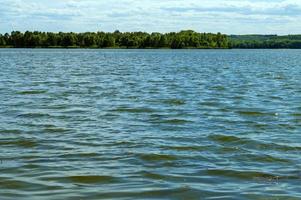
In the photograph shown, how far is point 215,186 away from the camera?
11078 millimetres

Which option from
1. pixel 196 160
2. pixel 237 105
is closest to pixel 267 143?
pixel 196 160

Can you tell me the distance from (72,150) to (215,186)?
464cm

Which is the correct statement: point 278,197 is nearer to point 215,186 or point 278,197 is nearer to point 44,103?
point 215,186

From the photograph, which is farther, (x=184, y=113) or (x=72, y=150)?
(x=184, y=113)

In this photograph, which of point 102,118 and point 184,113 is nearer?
point 102,118

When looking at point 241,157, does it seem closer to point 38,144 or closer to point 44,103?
point 38,144

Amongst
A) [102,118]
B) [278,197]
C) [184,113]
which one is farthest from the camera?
[184,113]

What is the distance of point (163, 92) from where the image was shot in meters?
33.0

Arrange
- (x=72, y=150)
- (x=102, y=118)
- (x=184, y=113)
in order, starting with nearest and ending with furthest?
(x=72, y=150) → (x=102, y=118) → (x=184, y=113)

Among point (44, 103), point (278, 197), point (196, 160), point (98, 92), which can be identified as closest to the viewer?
point (278, 197)

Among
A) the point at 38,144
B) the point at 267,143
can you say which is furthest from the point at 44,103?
the point at 267,143

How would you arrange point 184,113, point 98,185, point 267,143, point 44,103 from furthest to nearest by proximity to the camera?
point 44,103, point 184,113, point 267,143, point 98,185

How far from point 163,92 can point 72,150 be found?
1892cm

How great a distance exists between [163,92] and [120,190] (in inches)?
883
